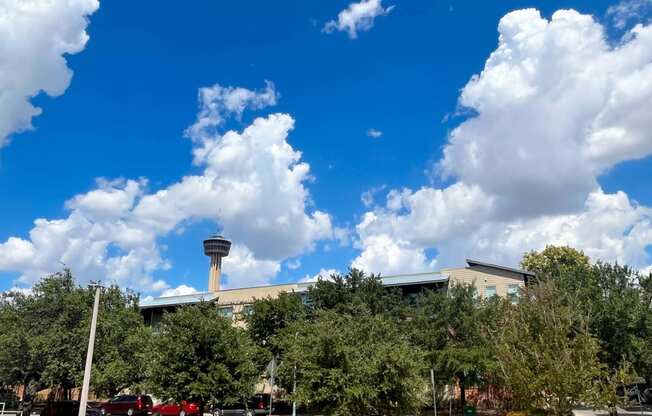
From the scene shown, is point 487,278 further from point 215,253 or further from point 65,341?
point 215,253

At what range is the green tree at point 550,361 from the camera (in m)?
17.0

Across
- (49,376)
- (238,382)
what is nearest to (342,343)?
(238,382)

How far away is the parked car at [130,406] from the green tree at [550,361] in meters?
29.2

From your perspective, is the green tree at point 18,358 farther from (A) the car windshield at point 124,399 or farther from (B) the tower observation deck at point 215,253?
(B) the tower observation deck at point 215,253

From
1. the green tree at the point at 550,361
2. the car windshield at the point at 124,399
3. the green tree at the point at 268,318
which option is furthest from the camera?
the green tree at the point at 268,318

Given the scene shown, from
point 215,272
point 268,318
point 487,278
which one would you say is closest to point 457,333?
point 268,318

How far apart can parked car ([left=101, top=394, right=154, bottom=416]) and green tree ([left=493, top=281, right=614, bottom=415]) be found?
29.2 m

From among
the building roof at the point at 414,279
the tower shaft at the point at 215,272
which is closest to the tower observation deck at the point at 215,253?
the tower shaft at the point at 215,272

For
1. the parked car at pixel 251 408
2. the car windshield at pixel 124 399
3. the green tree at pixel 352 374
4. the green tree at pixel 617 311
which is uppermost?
the green tree at pixel 617 311

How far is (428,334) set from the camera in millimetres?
39312

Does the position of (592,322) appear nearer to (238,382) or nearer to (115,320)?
(238,382)

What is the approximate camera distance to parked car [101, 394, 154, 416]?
1540 inches

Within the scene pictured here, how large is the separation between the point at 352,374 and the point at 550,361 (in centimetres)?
767

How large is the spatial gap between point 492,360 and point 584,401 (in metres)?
18.7
